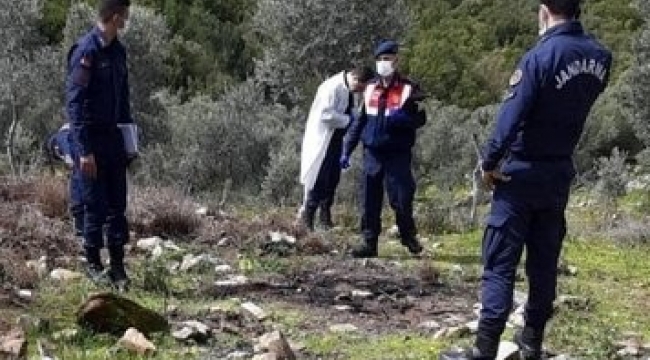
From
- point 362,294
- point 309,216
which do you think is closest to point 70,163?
point 362,294

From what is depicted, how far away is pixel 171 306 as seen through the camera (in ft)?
23.3

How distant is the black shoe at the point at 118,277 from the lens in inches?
293

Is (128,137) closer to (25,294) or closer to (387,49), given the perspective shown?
(25,294)

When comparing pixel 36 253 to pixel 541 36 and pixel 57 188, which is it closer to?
pixel 57 188

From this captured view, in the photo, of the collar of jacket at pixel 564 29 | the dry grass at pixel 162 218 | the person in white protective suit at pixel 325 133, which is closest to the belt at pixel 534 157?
the collar of jacket at pixel 564 29

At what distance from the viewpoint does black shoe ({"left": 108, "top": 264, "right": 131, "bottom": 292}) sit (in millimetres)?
7445

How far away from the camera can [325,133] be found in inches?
437

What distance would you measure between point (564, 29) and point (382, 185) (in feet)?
13.6

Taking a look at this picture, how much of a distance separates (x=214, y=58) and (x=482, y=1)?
16983mm

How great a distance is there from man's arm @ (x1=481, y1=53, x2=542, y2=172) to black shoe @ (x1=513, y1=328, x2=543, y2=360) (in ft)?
3.45

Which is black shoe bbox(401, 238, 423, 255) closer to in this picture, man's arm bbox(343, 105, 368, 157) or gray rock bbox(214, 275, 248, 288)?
man's arm bbox(343, 105, 368, 157)

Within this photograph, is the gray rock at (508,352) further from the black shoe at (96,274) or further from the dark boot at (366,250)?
the dark boot at (366,250)

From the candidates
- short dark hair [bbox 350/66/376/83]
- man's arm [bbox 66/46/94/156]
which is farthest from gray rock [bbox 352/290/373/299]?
short dark hair [bbox 350/66/376/83]

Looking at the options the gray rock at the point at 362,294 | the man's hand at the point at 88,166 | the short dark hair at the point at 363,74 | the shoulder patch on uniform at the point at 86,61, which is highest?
the shoulder patch on uniform at the point at 86,61
